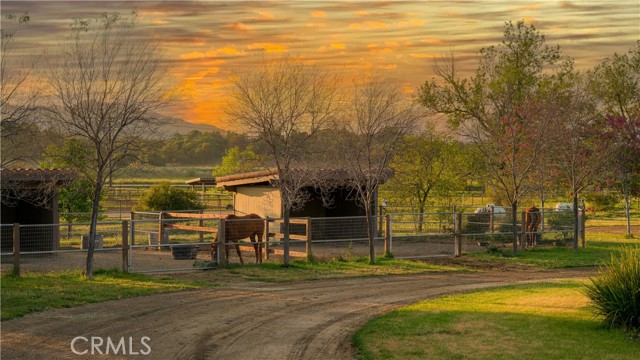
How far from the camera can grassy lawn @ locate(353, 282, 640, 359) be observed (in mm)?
12086

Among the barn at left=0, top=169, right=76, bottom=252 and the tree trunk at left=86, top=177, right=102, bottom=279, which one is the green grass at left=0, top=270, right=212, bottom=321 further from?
the barn at left=0, top=169, right=76, bottom=252

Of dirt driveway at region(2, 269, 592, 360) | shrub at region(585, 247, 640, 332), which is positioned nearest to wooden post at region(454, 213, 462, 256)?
dirt driveway at region(2, 269, 592, 360)

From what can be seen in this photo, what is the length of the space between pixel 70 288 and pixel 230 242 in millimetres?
6707

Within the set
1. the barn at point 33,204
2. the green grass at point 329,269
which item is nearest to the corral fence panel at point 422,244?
the green grass at point 329,269

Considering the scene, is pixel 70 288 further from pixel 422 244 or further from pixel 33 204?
pixel 422 244

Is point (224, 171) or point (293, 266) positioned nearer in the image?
point (293, 266)

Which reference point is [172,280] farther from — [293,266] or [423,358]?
[423,358]

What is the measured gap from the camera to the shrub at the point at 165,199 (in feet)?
133

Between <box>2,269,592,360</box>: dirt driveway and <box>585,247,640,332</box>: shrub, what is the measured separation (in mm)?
4320

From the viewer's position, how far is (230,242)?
24094mm

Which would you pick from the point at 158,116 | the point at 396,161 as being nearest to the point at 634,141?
the point at 396,161

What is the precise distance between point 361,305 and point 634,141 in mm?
30408

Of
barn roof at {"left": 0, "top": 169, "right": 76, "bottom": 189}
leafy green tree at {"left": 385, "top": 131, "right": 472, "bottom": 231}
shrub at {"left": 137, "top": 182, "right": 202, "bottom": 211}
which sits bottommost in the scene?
shrub at {"left": 137, "top": 182, "right": 202, "bottom": 211}

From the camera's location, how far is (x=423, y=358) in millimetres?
11727
